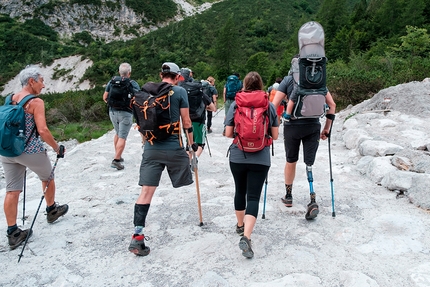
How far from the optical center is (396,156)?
5.87 metres

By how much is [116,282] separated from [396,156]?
5.11 metres

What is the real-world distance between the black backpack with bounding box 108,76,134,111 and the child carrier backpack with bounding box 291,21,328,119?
141 inches

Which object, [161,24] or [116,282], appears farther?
[161,24]

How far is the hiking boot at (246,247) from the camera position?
10.8ft

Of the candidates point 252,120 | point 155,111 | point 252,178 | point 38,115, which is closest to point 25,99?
point 38,115

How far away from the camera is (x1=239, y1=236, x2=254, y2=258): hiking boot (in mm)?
3305

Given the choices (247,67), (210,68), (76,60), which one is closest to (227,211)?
(247,67)

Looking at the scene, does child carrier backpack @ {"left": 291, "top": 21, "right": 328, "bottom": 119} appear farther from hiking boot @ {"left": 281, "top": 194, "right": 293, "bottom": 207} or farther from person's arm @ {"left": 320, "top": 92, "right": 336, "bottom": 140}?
hiking boot @ {"left": 281, "top": 194, "right": 293, "bottom": 207}

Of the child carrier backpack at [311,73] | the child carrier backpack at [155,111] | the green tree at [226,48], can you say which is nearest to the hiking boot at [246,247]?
the child carrier backpack at [155,111]

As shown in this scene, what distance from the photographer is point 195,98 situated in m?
6.32

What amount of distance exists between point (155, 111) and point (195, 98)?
2957 mm

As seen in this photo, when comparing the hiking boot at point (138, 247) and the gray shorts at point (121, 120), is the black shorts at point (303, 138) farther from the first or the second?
the gray shorts at point (121, 120)

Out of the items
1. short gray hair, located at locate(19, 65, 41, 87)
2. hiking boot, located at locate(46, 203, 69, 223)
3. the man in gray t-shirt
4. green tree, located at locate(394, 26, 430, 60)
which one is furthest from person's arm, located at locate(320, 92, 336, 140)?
green tree, located at locate(394, 26, 430, 60)

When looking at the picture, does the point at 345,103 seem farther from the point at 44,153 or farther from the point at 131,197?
the point at 44,153
